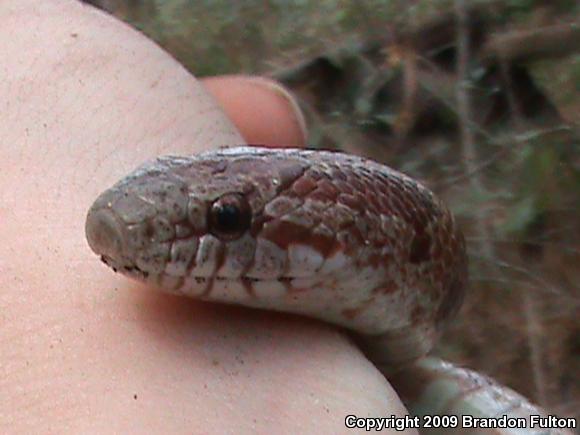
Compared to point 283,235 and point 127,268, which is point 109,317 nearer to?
point 127,268

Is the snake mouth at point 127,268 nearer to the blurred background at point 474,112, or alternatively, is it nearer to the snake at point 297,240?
the snake at point 297,240

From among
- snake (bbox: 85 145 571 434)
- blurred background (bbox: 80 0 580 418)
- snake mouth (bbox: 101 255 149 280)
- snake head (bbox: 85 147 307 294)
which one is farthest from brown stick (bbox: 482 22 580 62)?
Answer: snake mouth (bbox: 101 255 149 280)

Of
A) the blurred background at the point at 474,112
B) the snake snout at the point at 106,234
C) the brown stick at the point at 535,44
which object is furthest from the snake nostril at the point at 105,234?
the brown stick at the point at 535,44

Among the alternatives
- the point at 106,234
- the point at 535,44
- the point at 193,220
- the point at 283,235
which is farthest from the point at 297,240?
the point at 535,44

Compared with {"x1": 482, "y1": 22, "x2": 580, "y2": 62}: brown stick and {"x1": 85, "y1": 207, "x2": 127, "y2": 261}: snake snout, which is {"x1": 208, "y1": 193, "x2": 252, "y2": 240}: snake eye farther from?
{"x1": 482, "y1": 22, "x2": 580, "y2": 62}: brown stick

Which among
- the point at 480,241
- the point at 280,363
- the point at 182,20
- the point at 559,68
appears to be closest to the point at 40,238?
the point at 280,363

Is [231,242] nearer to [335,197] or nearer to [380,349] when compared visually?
[335,197]
